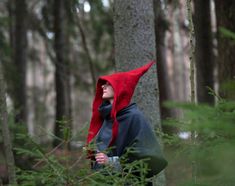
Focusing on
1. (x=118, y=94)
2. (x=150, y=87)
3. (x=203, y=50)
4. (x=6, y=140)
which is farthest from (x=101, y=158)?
(x=203, y=50)

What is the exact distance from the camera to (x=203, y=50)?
42.0 feet

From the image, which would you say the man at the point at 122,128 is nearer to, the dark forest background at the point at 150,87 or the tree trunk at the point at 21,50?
the dark forest background at the point at 150,87

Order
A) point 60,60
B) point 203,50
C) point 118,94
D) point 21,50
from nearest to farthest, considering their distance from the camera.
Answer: point 118,94 → point 203,50 → point 60,60 → point 21,50

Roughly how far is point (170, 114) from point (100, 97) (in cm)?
1041

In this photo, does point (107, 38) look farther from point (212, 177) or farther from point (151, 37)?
point (212, 177)

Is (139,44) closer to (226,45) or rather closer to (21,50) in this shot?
(226,45)

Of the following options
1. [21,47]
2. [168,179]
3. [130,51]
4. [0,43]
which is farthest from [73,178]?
[21,47]

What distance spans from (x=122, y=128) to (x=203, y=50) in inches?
335

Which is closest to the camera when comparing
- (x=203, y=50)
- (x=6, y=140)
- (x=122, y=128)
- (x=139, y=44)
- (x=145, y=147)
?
(x=145, y=147)

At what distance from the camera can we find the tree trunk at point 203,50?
41.2 feet

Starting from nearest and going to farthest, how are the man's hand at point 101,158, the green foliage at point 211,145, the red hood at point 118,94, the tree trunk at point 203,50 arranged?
the green foliage at point 211,145, the man's hand at point 101,158, the red hood at point 118,94, the tree trunk at point 203,50

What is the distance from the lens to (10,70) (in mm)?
16531

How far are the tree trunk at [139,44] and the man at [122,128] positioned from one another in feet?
5.93

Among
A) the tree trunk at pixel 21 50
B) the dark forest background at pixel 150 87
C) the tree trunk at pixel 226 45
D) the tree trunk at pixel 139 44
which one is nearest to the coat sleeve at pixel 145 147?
the dark forest background at pixel 150 87
